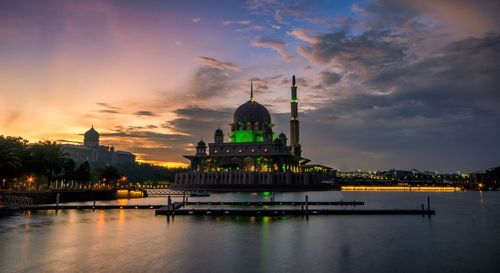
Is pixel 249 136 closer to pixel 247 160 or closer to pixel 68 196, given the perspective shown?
pixel 247 160

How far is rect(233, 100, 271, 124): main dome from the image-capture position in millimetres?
187125

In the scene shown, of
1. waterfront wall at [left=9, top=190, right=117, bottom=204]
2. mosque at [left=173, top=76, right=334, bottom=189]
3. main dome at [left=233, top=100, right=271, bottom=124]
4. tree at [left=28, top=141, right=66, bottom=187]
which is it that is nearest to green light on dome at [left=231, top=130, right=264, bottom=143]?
mosque at [left=173, top=76, right=334, bottom=189]

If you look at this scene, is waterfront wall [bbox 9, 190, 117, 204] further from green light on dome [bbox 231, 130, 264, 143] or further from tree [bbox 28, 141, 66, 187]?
green light on dome [bbox 231, 130, 264, 143]

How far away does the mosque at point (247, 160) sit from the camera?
161663 millimetres

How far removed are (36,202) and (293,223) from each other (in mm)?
45179

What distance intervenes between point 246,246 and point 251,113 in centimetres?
16255

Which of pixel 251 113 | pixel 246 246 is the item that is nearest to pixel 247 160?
pixel 251 113

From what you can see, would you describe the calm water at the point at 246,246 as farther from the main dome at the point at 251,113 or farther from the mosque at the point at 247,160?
the main dome at the point at 251,113

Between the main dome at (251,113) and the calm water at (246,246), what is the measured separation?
147166 millimetres

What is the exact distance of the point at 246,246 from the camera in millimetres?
25938

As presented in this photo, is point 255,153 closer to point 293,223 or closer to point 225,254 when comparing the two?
point 293,223

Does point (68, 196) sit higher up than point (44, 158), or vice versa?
point (44, 158)

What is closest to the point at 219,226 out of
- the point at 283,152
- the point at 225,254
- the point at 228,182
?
the point at 225,254

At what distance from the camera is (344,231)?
34000mm
